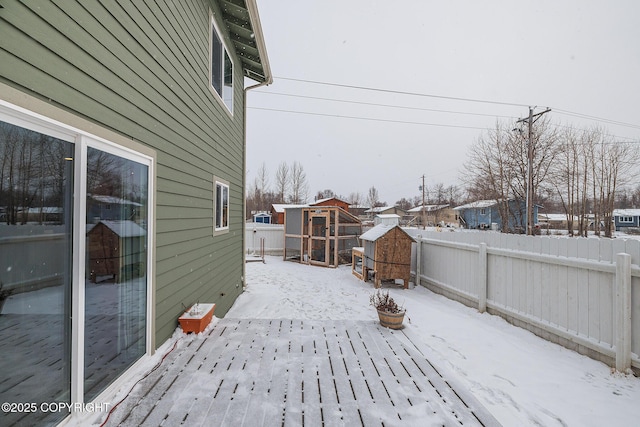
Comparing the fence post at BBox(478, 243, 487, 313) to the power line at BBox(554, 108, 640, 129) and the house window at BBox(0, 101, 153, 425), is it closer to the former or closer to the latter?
the house window at BBox(0, 101, 153, 425)

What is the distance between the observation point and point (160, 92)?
296 centimetres

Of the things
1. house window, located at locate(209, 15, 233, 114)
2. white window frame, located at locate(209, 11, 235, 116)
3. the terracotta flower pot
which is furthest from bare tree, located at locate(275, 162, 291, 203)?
the terracotta flower pot

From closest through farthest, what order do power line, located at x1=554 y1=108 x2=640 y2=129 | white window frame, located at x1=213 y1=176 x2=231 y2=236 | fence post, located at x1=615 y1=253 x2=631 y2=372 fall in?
fence post, located at x1=615 y1=253 x2=631 y2=372 → white window frame, located at x1=213 y1=176 x2=231 y2=236 → power line, located at x1=554 y1=108 x2=640 y2=129

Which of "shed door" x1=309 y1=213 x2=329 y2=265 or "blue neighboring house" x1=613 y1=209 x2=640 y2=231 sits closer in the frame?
"shed door" x1=309 y1=213 x2=329 y2=265

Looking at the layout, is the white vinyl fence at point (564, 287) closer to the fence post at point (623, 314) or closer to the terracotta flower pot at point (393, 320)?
the fence post at point (623, 314)

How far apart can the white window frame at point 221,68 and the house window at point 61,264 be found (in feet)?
9.83

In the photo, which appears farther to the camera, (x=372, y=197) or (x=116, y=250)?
(x=372, y=197)

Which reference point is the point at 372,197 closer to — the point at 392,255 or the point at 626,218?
the point at 626,218

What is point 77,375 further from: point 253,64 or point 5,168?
point 253,64

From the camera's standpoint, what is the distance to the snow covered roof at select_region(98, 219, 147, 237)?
2.19 metres

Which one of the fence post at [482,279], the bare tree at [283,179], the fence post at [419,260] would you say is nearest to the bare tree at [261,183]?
the bare tree at [283,179]

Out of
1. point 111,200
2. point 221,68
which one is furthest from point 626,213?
point 111,200

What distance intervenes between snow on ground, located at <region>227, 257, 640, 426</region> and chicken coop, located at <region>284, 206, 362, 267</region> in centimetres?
459

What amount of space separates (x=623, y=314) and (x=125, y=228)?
15.9 feet
